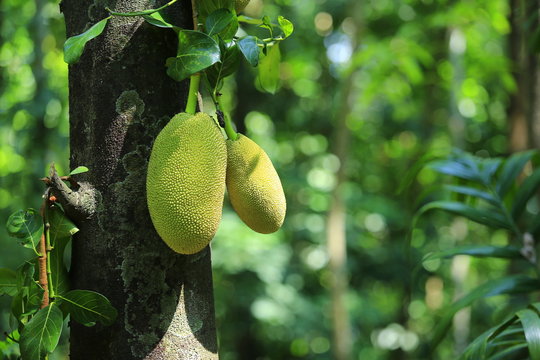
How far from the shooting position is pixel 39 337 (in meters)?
0.59

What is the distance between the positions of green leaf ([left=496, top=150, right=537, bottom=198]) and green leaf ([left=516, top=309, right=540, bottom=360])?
0.45m

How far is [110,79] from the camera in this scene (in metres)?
0.64

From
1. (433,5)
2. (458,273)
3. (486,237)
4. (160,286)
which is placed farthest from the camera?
(486,237)

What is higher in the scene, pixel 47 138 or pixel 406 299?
pixel 47 138

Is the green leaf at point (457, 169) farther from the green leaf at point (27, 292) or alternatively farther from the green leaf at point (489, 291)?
the green leaf at point (27, 292)

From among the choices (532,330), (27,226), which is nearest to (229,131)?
(27,226)

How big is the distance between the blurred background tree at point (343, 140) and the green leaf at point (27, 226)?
5.37 ft

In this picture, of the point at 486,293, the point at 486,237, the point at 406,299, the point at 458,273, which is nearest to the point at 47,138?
the point at 486,293

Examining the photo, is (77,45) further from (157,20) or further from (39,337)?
(39,337)

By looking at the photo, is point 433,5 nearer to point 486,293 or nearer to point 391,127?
point 391,127

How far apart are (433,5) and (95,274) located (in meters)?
4.49

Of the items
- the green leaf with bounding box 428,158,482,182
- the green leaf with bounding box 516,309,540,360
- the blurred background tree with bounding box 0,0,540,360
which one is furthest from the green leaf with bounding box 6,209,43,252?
the blurred background tree with bounding box 0,0,540,360

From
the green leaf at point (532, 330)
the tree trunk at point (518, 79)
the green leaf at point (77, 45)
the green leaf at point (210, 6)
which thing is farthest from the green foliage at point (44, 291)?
the tree trunk at point (518, 79)

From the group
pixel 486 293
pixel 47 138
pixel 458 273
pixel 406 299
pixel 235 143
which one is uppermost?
pixel 235 143
